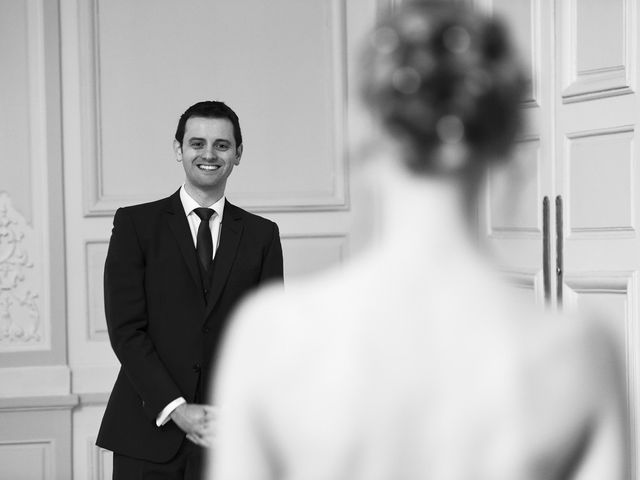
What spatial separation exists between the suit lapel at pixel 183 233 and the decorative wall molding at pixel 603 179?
1367 millimetres

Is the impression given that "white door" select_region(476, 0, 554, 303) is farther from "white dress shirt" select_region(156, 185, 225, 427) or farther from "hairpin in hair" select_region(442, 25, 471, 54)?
"hairpin in hair" select_region(442, 25, 471, 54)

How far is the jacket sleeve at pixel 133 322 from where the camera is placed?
8.18 ft

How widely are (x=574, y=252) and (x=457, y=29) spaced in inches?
109

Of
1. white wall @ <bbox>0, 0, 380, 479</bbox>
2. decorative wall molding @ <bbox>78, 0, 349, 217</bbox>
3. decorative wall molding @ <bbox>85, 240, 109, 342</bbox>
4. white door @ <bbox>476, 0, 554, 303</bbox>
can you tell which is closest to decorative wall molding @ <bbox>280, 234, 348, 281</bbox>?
white wall @ <bbox>0, 0, 380, 479</bbox>

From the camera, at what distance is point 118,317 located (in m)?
2.54

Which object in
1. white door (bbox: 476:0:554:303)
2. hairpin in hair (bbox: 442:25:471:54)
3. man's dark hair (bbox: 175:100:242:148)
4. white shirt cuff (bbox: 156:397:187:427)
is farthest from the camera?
white door (bbox: 476:0:554:303)

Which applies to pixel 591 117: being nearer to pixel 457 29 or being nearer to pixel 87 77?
pixel 87 77

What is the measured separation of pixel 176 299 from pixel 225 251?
0.58 feet

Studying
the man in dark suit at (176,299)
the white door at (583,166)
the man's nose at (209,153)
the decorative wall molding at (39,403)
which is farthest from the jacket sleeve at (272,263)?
the decorative wall molding at (39,403)

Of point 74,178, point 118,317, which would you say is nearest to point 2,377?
point 74,178

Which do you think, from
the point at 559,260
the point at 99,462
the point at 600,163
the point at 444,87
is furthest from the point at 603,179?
the point at 444,87

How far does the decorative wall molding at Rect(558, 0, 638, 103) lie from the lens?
312cm

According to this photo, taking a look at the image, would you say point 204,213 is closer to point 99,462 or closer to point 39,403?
point 39,403

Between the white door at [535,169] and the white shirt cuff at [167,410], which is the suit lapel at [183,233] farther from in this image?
the white door at [535,169]
